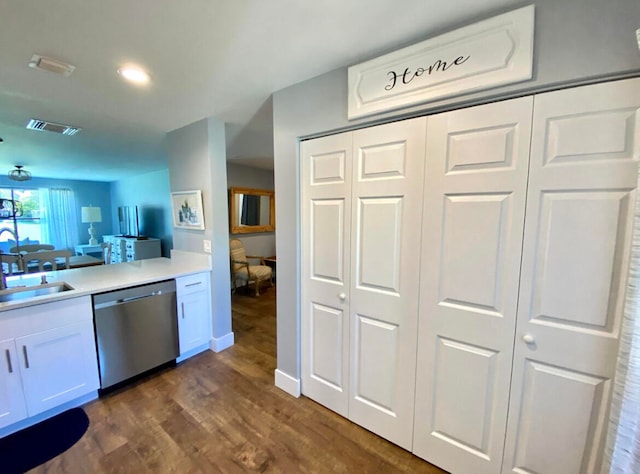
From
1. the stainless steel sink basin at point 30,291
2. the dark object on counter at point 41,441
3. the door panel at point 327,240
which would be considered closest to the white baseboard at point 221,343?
the dark object on counter at point 41,441

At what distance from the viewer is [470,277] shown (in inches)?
51.0

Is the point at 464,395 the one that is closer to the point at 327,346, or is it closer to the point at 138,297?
the point at 327,346

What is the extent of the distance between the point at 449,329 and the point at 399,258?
1.46 feet

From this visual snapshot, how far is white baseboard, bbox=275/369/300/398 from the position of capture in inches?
80.5

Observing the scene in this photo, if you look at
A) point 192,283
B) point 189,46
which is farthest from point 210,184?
point 189,46

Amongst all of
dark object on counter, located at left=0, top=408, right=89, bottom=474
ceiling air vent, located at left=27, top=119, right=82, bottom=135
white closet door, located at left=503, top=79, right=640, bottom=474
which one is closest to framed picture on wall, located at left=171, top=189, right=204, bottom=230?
ceiling air vent, located at left=27, top=119, right=82, bottom=135

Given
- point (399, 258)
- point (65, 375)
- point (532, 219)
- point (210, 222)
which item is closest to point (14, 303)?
point (65, 375)

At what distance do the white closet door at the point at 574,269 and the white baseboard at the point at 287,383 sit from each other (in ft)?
4.66

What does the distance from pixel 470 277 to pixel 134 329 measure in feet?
8.16

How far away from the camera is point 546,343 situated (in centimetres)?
115

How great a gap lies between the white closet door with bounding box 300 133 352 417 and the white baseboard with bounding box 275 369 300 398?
0.10 metres

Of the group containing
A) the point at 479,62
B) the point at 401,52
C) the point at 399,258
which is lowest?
the point at 399,258

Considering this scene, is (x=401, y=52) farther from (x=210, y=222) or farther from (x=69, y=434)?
(x=69, y=434)

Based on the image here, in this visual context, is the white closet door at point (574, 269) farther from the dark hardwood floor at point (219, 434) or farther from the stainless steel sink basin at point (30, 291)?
the stainless steel sink basin at point (30, 291)
